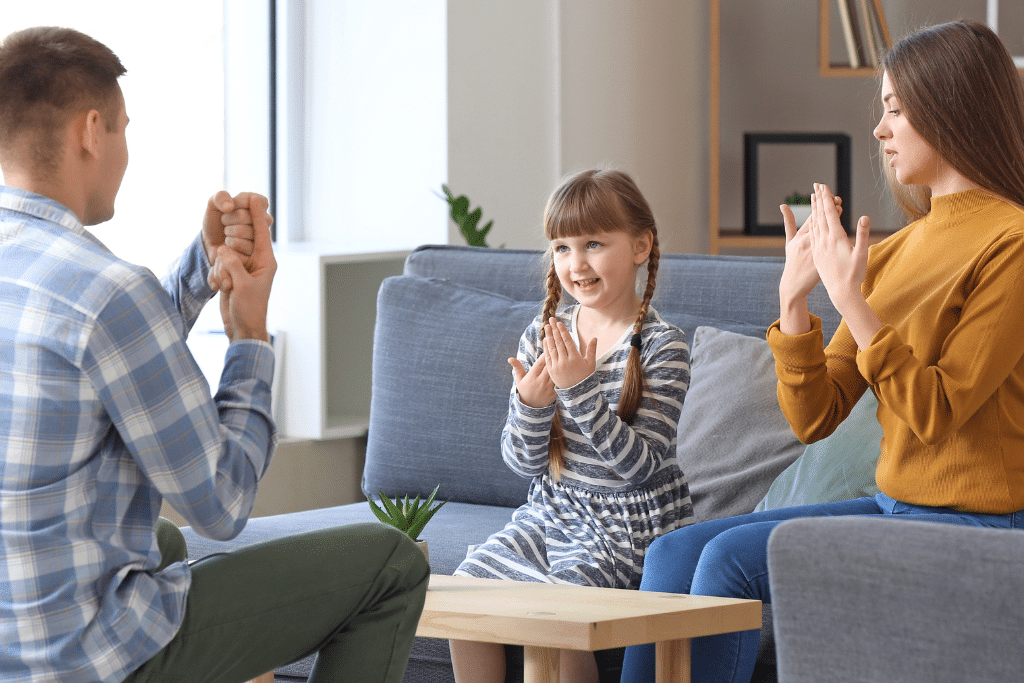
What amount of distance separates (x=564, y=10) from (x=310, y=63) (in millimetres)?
784

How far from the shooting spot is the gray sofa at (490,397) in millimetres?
2137

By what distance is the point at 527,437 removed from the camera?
194cm

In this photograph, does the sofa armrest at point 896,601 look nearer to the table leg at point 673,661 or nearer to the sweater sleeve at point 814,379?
the table leg at point 673,661

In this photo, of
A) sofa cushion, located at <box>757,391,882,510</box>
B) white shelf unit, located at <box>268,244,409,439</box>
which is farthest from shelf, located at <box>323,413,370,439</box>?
sofa cushion, located at <box>757,391,882,510</box>

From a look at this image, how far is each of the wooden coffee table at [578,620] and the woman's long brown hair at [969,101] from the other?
2.12 feet

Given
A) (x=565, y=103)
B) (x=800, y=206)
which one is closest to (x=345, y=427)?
(x=565, y=103)

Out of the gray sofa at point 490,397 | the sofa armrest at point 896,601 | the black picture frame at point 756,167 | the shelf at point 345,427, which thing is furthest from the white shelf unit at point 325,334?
the sofa armrest at point 896,601

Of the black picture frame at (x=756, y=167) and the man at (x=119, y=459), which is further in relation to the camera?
the black picture frame at (x=756, y=167)

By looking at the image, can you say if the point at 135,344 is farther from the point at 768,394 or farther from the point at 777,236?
the point at 777,236

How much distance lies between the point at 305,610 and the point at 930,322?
880mm

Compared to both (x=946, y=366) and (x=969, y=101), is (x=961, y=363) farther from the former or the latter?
(x=969, y=101)

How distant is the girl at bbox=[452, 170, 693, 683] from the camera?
1842 millimetres

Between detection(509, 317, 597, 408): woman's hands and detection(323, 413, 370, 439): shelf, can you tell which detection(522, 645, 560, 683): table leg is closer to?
detection(509, 317, 597, 408): woman's hands

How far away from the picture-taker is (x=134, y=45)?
10.7 ft
